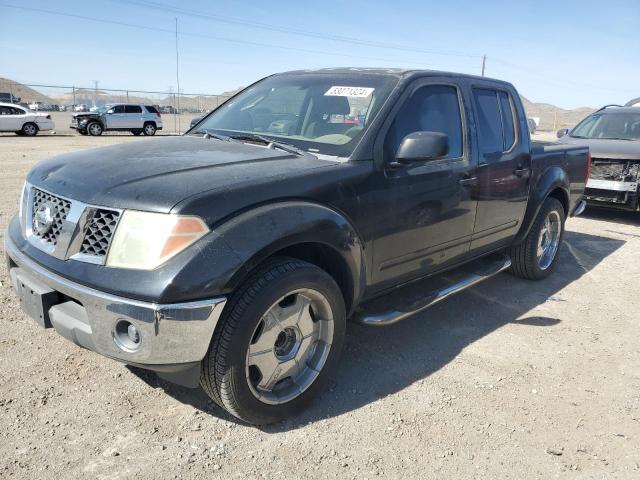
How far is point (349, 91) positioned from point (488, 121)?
141 centimetres

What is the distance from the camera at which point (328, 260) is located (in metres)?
3.08

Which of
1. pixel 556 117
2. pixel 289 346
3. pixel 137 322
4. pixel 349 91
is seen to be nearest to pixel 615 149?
pixel 349 91

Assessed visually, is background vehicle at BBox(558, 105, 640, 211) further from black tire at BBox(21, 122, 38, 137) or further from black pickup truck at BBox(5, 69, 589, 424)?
black tire at BBox(21, 122, 38, 137)

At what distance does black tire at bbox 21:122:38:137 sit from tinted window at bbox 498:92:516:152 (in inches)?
857

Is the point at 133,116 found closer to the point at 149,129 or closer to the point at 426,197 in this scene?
the point at 149,129

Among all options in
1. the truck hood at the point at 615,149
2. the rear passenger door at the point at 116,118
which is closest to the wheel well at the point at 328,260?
the truck hood at the point at 615,149

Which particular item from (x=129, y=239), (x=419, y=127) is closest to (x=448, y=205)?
(x=419, y=127)

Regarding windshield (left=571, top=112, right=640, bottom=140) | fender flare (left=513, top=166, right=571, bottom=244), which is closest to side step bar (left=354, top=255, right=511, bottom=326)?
fender flare (left=513, top=166, right=571, bottom=244)

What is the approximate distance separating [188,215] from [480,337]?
266 centimetres

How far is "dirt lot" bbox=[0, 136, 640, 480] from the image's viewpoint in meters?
2.59

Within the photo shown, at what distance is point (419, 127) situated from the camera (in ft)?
11.9

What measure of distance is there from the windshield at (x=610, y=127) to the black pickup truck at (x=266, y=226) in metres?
6.09

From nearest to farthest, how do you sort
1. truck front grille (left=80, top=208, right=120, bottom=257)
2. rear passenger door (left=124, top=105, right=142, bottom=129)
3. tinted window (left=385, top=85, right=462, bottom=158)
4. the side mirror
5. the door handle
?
truck front grille (left=80, top=208, right=120, bottom=257)
the side mirror
tinted window (left=385, top=85, right=462, bottom=158)
the door handle
rear passenger door (left=124, top=105, right=142, bottom=129)

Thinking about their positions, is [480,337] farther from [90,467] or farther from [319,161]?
[90,467]
